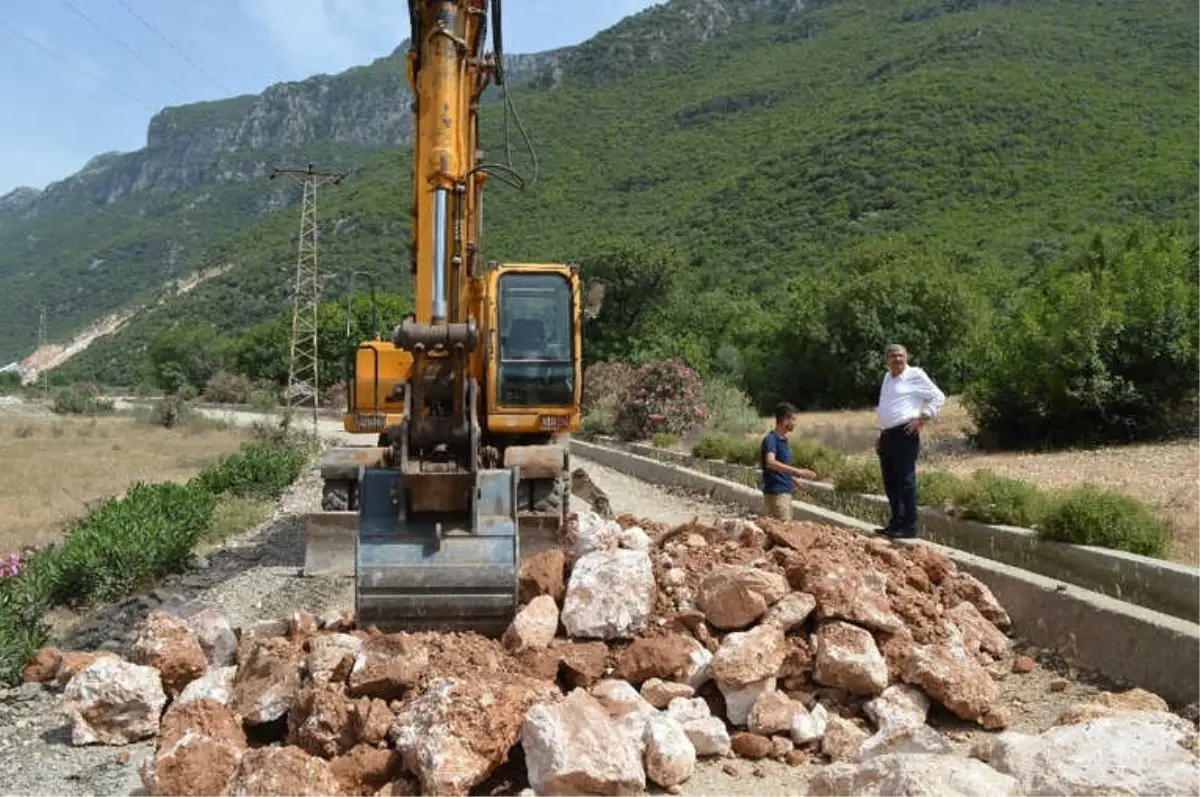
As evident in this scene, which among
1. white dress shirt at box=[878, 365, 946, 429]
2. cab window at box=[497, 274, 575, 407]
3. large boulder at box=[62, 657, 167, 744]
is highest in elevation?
cab window at box=[497, 274, 575, 407]

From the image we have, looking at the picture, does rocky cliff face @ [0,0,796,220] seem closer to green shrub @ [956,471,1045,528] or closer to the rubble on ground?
green shrub @ [956,471,1045,528]

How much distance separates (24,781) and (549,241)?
54785 mm

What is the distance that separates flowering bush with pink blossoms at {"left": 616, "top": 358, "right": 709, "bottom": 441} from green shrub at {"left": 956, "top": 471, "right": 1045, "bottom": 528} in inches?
522

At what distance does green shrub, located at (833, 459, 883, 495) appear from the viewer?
10914mm

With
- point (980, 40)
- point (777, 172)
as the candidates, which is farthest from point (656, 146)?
point (980, 40)

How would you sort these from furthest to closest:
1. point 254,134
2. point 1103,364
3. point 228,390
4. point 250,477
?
point 254,134 → point 228,390 → point 250,477 → point 1103,364

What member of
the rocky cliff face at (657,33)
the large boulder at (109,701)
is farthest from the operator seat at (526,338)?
the rocky cliff face at (657,33)

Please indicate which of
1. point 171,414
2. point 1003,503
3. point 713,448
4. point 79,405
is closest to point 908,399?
point 1003,503

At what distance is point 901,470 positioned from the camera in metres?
8.05

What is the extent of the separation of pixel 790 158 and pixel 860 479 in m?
51.7

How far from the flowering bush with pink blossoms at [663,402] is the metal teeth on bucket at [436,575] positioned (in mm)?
16264

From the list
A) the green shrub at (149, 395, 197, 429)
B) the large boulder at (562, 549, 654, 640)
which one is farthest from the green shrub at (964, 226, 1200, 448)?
the green shrub at (149, 395, 197, 429)

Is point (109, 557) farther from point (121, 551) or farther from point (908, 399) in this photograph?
point (908, 399)

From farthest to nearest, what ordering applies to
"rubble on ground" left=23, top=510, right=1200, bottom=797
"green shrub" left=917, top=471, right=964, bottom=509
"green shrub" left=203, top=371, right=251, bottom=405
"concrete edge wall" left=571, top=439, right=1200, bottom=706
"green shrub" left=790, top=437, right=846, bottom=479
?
"green shrub" left=203, top=371, right=251, bottom=405
"green shrub" left=790, top=437, right=846, bottom=479
"green shrub" left=917, top=471, right=964, bottom=509
"concrete edge wall" left=571, top=439, right=1200, bottom=706
"rubble on ground" left=23, top=510, right=1200, bottom=797
